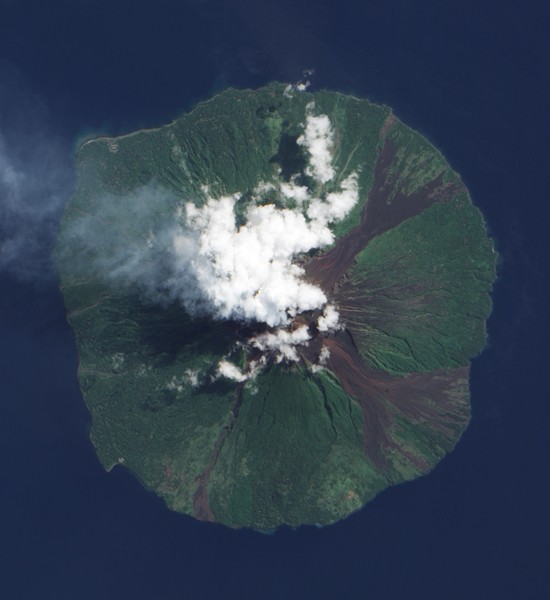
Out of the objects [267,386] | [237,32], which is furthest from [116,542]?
[237,32]

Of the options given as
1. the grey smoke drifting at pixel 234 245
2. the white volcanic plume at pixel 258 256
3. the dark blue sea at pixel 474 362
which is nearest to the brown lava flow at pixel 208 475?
the dark blue sea at pixel 474 362

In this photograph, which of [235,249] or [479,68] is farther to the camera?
[479,68]

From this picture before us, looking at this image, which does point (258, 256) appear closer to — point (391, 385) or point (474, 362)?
point (391, 385)

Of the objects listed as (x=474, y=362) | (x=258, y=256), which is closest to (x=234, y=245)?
(x=258, y=256)

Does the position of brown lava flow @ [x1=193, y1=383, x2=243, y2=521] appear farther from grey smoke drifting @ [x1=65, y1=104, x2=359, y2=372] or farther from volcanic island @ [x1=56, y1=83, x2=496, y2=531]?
grey smoke drifting @ [x1=65, y1=104, x2=359, y2=372]

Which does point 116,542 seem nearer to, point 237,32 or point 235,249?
point 235,249

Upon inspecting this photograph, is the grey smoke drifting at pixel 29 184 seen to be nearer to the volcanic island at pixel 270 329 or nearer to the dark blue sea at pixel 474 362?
the dark blue sea at pixel 474 362

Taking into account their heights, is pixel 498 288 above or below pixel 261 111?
below
